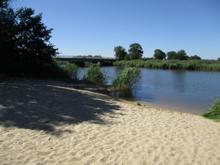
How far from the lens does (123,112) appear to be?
10.7m

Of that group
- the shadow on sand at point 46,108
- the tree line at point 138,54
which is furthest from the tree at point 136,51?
the shadow on sand at point 46,108

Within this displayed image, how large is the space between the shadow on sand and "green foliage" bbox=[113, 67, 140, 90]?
9.00m

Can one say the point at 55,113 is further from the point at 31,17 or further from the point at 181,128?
the point at 31,17

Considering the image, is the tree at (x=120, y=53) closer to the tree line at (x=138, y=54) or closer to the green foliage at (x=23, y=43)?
the tree line at (x=138, y=54)

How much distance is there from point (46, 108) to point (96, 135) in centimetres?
307

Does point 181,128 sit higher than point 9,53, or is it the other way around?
point 9,53

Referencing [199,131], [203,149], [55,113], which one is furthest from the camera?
[55,113]

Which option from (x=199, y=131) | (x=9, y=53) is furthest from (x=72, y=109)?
(x=9, y=53)

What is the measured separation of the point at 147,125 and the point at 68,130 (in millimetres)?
2485

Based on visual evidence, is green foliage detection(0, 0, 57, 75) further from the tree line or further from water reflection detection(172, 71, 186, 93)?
the tree line

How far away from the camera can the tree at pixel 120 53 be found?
310 ft

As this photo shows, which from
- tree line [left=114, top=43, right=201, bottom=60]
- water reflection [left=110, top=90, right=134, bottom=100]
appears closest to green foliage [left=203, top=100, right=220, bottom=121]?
water reflection [left=110, top=90, right=134, bottom=100]

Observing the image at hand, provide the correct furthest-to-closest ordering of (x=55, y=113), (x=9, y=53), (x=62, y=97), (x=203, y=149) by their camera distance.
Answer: (x=9, y=53)
(x=62, y=97)
(x=55, y=113)
(x=203, y=149)

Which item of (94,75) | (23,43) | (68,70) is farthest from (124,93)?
(23,43)
